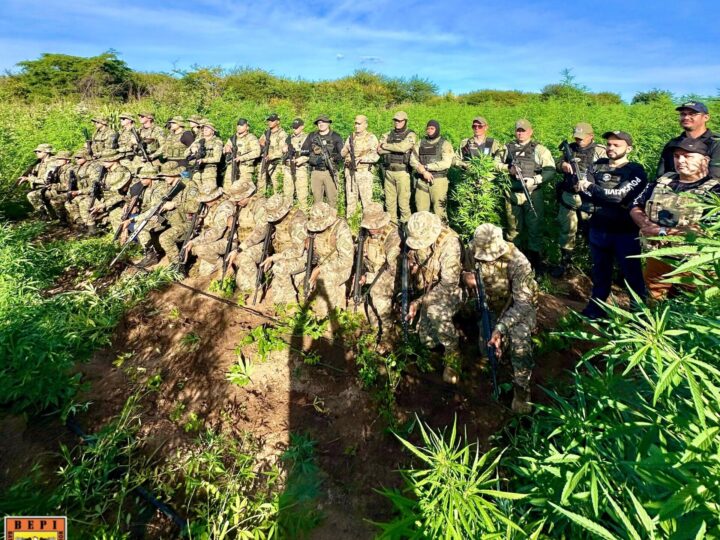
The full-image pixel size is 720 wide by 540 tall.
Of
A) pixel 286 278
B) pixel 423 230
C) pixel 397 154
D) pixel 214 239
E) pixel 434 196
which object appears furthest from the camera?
pixel 397 154

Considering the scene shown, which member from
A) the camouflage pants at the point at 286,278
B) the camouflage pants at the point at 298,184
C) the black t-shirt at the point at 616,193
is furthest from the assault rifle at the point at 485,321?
the camouflage pants at the point at 298,184

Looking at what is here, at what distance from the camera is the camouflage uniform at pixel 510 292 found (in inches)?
153

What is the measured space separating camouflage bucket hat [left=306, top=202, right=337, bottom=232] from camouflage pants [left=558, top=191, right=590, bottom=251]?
379 centimetres

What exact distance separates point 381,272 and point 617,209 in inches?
114

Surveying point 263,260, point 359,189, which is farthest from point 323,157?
point 263,260

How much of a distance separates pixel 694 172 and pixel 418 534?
4029 millimetres

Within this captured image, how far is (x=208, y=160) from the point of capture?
30.9ft

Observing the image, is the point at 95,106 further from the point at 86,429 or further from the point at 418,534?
the point at 418,534

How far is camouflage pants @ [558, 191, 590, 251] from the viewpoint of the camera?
6152 millimetres

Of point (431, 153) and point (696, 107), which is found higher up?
point (696, 107)

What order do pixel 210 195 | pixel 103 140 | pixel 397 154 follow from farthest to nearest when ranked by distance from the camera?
pixel 103 140
pixel 397 154
pixel 210 195

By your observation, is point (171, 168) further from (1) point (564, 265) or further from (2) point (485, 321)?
(1) point (564, 265)

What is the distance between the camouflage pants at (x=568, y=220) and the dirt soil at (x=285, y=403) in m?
1.35

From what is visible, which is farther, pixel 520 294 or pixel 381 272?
pixel 381 272
